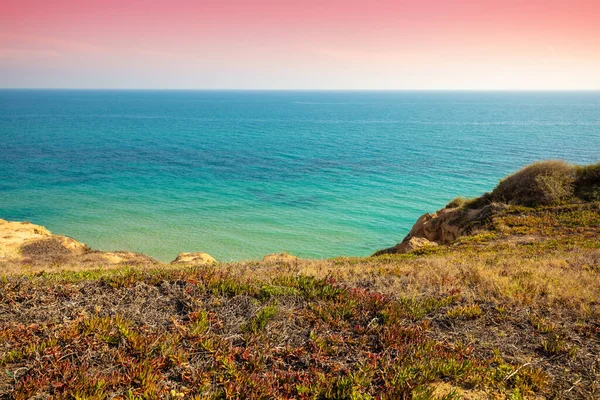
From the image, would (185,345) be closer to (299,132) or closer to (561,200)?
(561,200)

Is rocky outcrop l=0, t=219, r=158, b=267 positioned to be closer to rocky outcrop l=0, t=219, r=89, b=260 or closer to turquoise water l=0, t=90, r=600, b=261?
rocky outcrop l=0, t=219, r=89, b=260

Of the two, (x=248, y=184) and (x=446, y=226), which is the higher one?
(x=446, y=226)

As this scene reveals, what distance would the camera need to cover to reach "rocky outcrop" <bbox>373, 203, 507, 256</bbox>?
23044mm

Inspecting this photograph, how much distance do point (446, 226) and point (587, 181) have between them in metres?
9.85

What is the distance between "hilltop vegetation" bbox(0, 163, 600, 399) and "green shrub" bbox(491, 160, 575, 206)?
15.4 meters

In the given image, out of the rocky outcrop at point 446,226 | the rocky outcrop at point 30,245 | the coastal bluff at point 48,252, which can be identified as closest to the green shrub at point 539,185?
the rocky outcrop at point 446,226

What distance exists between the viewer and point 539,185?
24.3 metres

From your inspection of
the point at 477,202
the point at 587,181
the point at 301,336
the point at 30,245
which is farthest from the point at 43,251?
the point at 587,181

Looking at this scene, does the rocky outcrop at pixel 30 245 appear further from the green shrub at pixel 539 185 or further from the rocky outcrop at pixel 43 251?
the green shrub at pixel 539 185

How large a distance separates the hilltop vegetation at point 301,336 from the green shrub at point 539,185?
15445 mm

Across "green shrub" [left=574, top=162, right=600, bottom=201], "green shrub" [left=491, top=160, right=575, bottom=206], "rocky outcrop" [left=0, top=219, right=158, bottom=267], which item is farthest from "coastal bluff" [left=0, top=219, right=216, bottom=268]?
"green shrub" [left=574, top=162, right=600, bottom=201]

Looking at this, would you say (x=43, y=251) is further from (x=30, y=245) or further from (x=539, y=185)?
(x=539, y=185)

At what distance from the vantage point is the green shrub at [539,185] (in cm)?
2394

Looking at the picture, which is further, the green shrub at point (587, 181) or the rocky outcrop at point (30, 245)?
the rocky outcrop at point (30, 245)
